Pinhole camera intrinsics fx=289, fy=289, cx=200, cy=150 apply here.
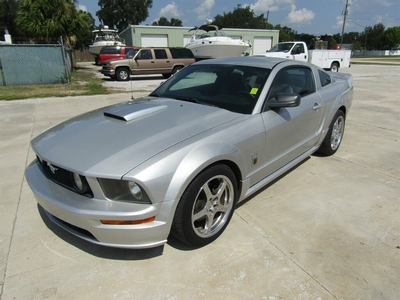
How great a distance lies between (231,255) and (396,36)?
331ft

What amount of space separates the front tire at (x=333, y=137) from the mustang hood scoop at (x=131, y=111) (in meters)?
2.58

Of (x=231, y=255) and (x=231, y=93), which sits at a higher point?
(x=231, y=93)

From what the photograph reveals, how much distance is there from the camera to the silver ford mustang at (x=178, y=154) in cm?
199

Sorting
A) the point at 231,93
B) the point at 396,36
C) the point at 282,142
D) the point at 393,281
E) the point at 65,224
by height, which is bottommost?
the point at 393,281

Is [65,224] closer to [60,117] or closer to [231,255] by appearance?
[231,255]

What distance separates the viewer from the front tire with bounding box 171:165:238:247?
217 cm

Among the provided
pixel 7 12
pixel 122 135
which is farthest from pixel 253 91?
pixel 7 12

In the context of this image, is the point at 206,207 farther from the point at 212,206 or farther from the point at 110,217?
the point at 110,217

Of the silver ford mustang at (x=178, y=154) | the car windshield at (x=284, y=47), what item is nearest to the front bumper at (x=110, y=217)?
the silver ford mustang at (x=178, y=154)

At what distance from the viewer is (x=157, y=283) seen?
6.88ft

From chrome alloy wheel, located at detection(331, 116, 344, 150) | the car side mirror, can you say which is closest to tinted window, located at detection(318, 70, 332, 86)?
chrome alloy wheel, located at detection(331, 116, 344, 150)

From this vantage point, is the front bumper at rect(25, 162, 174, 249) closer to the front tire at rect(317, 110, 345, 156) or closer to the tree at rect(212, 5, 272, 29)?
the front tire at rect(317, 110, 345, 156)

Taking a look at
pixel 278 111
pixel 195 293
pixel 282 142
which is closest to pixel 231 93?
pixel 278 111

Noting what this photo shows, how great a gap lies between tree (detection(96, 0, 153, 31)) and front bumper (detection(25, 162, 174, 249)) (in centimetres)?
7016
